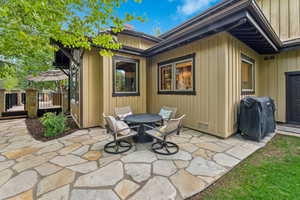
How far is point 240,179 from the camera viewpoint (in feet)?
6.95

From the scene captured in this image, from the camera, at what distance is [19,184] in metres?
1.93

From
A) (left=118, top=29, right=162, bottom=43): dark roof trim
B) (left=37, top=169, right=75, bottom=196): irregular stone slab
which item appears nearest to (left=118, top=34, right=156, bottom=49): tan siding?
(left=118, top=29, right=162, bottom=43): dark roof trim

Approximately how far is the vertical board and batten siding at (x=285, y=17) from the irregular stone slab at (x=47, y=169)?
9.47 meters

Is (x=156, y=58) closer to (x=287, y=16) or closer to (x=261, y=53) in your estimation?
(x=261, y=53)

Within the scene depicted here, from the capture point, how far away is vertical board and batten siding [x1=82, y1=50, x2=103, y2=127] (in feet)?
16.2

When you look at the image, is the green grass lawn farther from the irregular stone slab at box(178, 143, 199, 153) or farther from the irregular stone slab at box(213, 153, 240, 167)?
the irregular stone slab at box(178, 143, 199, 153)

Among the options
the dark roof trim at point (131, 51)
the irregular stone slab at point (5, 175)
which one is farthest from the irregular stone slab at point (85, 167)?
the dark roof trim at point (131, 51)

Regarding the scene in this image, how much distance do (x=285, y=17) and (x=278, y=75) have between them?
274 centimetres

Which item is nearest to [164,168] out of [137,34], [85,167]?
[85,167]

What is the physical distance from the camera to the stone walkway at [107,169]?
5.80 ft

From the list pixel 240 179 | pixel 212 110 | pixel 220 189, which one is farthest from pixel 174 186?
pixel 212 110

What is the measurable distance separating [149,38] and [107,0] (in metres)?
4.40

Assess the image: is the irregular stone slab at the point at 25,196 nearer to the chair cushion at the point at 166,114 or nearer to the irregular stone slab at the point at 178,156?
the irregular stone slab at the point at 178,156

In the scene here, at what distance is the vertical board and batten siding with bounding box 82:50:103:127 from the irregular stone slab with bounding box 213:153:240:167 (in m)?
4.17
